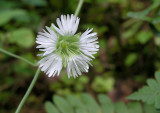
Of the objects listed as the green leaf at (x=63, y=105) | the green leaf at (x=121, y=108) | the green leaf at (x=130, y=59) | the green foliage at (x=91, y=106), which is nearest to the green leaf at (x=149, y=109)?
the green foliage at (x=91, y=106)

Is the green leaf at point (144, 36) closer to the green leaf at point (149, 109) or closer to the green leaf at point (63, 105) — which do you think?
the green leaf at point (149, 109)

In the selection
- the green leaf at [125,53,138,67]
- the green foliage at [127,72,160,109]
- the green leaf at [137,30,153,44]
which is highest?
the green leaf at [137,30,153,44]

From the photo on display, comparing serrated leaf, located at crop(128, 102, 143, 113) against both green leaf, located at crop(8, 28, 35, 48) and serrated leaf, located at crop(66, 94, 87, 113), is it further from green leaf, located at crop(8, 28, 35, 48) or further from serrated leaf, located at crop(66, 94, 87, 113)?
green leaf, located at crop(8, 28, 35, 48)

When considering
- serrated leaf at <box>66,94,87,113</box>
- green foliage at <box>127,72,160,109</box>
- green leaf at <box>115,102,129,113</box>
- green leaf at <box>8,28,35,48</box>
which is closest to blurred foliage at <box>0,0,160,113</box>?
green leaf at <box>8,28,35,48</box>

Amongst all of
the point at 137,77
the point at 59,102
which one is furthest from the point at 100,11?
the point at 59,102

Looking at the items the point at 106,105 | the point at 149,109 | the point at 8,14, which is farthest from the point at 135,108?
the point at 8,14

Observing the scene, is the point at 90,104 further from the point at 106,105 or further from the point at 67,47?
the point at 67,47

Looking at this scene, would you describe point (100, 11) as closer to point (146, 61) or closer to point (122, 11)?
point (122, 11)

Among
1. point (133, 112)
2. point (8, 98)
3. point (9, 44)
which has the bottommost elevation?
point (133, 112)
